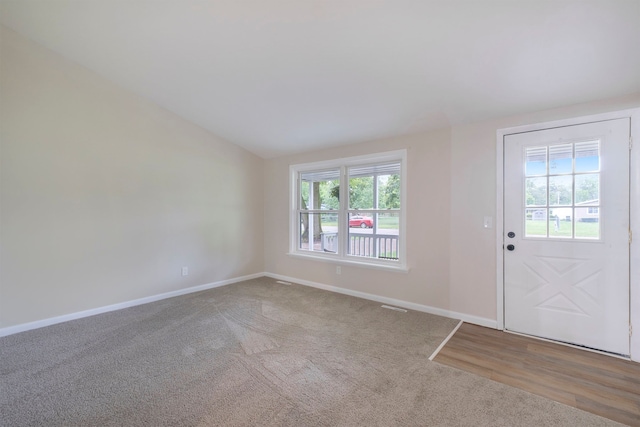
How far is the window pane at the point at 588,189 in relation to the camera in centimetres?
257

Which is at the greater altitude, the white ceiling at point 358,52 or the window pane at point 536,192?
the white ceiling at point 358,52

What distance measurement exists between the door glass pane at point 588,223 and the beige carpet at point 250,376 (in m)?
1.57

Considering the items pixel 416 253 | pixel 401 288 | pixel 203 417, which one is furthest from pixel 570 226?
pixel 203 417

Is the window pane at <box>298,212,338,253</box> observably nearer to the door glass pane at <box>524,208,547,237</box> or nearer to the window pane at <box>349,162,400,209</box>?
the window pane at <box>349,162,400,209</box>

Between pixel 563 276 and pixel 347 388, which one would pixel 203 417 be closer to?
pixel 347 388

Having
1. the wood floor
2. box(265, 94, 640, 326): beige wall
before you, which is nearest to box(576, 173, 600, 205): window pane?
box(265, 94, 640, 326): beige wall

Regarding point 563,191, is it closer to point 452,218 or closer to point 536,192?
point 536,192

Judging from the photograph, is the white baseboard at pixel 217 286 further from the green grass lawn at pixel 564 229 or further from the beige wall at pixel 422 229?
the green grass lawn at pixel 564 229

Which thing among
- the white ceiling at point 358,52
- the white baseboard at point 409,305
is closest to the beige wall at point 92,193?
the white ceiling at point 358,52

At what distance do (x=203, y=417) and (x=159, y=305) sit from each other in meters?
2.48

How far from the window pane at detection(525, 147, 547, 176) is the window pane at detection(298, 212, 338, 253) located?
8.45 feet

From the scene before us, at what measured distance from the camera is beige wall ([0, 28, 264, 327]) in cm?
291

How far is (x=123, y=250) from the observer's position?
11.9ft

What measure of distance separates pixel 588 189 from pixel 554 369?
1650 mm
